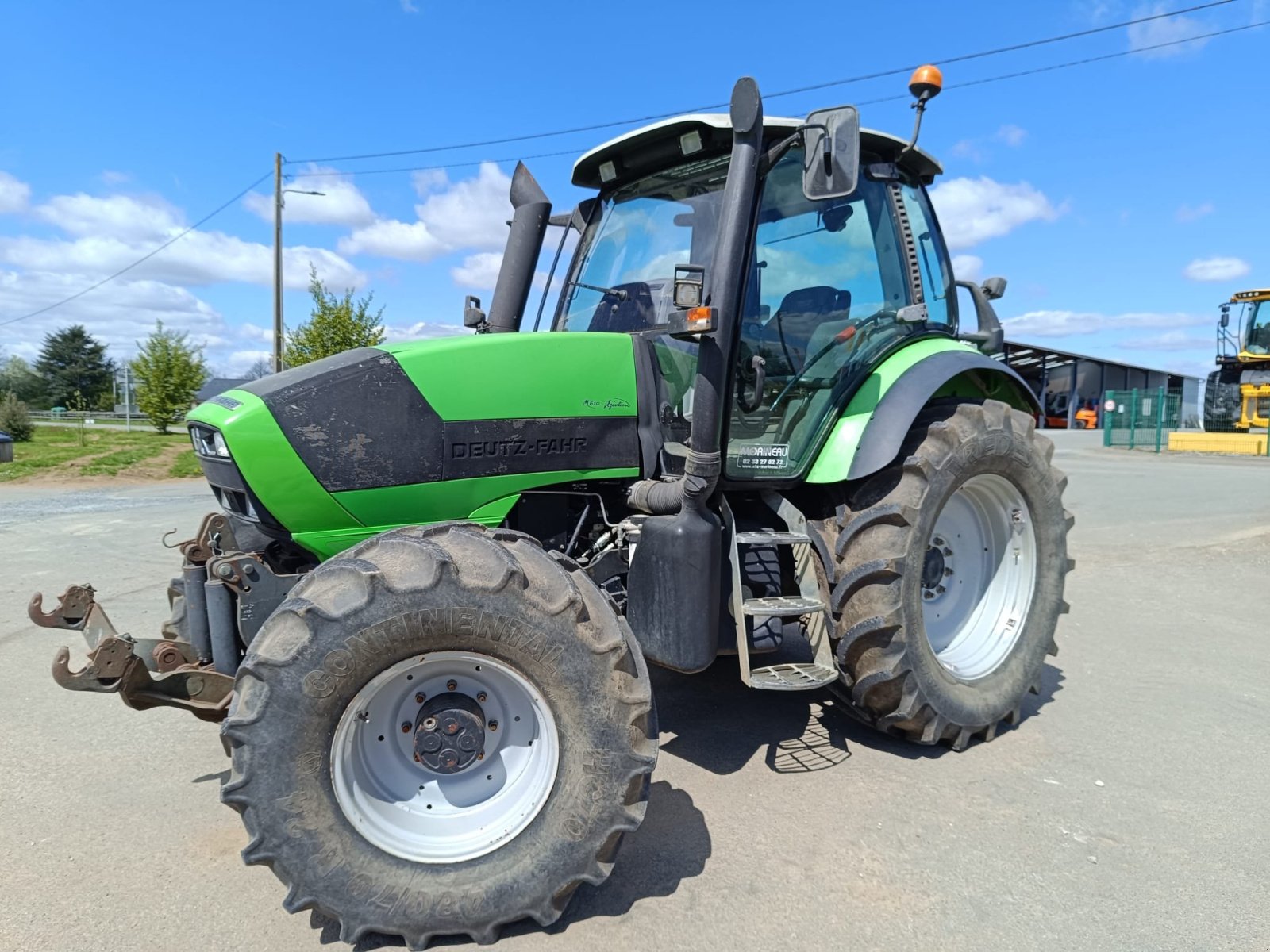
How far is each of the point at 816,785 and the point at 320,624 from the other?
209 centimetres

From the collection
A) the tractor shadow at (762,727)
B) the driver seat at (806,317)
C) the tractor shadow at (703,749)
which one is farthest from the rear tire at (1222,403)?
the driver seat at (806,317)

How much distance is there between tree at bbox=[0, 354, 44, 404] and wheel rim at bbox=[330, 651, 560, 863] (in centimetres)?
7153

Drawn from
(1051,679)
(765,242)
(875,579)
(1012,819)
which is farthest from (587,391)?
(1051,679)

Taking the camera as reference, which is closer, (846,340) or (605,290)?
(846,340)

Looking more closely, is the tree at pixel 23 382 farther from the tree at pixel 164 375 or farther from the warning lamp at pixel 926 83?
the warning lamp at pixel 926 83

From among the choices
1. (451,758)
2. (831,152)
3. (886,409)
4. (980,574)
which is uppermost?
(831,152)

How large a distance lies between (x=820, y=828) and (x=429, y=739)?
4.80ft

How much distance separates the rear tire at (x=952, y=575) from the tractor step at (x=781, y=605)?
18cm

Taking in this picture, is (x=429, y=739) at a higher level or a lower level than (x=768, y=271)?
→ lower

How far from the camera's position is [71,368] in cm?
6306

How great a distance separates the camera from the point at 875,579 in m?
3.32

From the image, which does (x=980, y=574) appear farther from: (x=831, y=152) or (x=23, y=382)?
(x=23, y=382)

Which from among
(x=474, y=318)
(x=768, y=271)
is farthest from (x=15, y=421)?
(x=768, y=271)

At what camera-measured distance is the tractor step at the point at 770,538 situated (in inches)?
127
